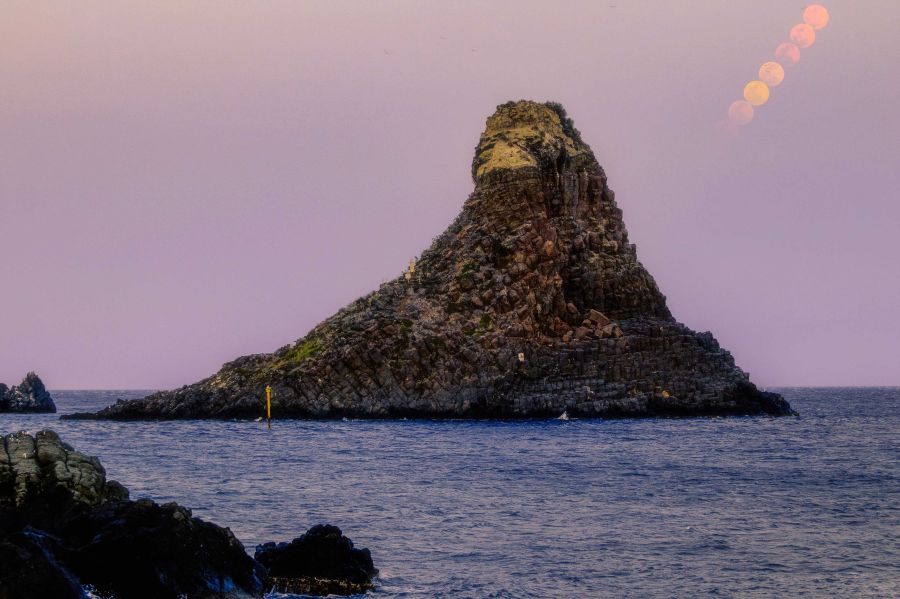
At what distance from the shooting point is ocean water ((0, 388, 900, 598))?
28656 mm

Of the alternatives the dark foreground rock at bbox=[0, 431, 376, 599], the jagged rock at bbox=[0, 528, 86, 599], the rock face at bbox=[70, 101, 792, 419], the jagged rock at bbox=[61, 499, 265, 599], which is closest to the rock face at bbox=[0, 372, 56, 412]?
the rock face at bbox=[70, 101, 792, 419]

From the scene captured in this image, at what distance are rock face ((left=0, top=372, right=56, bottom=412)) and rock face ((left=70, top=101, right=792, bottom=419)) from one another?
4982 centimetres

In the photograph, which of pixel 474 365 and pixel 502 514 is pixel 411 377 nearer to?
pixel 474 365

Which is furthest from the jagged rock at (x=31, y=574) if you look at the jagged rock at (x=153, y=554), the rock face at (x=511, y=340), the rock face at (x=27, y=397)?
the rock face at (x=27, y=397)

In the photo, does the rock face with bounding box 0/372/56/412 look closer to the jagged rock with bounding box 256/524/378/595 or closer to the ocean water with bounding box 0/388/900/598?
the ocean water with bounding box 0/388/900/598

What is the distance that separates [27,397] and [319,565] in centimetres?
15969

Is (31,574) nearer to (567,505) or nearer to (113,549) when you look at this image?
(113,549)

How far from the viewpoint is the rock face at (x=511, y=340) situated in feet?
392

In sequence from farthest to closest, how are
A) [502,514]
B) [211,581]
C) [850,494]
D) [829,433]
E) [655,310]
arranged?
1. [655,310]
2. [829,433]
3. [850,494]
4. [502,514]
5. [211,581]

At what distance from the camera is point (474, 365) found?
395ft

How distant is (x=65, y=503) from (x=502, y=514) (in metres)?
15.1

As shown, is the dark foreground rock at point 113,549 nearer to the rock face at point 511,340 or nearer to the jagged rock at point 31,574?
the jagged rock at point 31,574

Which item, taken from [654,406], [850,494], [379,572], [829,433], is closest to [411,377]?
[654,406]

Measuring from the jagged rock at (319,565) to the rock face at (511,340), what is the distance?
88685 mm
